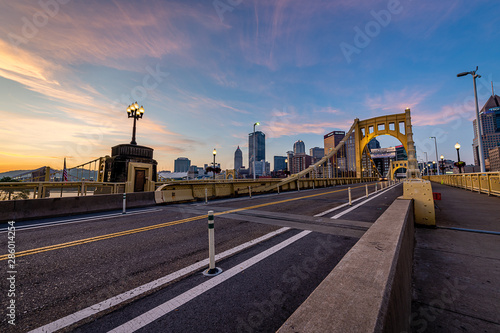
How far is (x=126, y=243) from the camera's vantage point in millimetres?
4992

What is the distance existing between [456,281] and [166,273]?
4.63m

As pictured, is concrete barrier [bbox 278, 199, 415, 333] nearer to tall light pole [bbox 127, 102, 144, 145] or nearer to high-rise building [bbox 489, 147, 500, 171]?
tall light pole [bbox 127, 102, 144, 145]

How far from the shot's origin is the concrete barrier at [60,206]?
7.99 m

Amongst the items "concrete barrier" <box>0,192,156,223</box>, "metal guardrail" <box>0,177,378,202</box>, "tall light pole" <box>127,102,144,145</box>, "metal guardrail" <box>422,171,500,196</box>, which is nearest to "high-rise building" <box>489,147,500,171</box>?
"metal guardrail" <box>422,171,500,196</box>

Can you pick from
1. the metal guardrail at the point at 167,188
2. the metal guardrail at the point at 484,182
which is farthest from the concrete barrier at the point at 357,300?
the metal guardrail at the point at 484,182

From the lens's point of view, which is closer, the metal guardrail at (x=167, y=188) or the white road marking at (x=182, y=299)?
the white road marking at (x=182, y=299)

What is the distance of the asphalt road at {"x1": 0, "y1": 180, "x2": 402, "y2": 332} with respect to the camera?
2.38 meters

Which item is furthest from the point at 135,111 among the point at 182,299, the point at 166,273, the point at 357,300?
the point at 357,300

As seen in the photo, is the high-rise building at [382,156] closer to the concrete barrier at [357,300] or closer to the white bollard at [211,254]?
the concrete barrier at [357,300]

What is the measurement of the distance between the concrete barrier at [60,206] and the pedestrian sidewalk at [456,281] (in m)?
11.8

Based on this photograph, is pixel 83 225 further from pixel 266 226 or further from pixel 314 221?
pixel 314 221

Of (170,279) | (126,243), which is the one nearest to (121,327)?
(170,279)

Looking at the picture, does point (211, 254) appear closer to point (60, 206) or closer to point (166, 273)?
point (166, 273)

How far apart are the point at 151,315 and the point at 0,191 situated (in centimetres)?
1095
